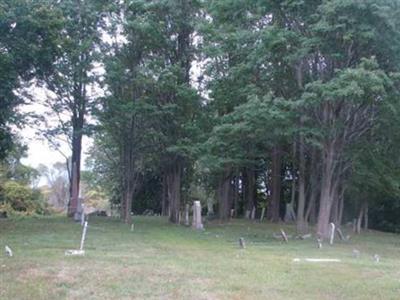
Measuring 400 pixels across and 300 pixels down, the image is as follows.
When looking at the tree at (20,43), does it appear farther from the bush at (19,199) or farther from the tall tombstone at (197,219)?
the bush at (19,199)

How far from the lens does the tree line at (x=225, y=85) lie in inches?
904

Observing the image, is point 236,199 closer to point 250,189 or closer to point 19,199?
point 250,189

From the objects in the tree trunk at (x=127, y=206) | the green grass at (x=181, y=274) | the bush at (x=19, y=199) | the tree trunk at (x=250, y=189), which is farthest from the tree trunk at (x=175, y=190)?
the green grass at (x=181, y=274)

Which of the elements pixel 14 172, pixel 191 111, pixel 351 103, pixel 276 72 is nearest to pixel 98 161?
pixel 14 172

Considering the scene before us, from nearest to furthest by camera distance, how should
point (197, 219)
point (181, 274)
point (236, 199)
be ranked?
point (181, 274) < point (197, 219) < point (236, 199)

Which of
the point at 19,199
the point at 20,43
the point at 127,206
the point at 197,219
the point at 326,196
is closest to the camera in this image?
the point at 20,43

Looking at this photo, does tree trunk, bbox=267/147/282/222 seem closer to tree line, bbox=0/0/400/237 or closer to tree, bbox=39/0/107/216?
tree line, bbox=0/0/400/237

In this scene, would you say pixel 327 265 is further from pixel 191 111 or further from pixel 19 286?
pixel 191 111

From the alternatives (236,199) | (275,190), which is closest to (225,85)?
(275,190)

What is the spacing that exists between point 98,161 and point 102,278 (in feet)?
142

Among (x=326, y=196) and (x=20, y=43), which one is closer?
(x=20, y=43)

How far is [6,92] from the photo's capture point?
22.3m

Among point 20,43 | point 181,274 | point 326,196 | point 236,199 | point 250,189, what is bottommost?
point 181,274

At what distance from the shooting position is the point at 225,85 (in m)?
29.5
